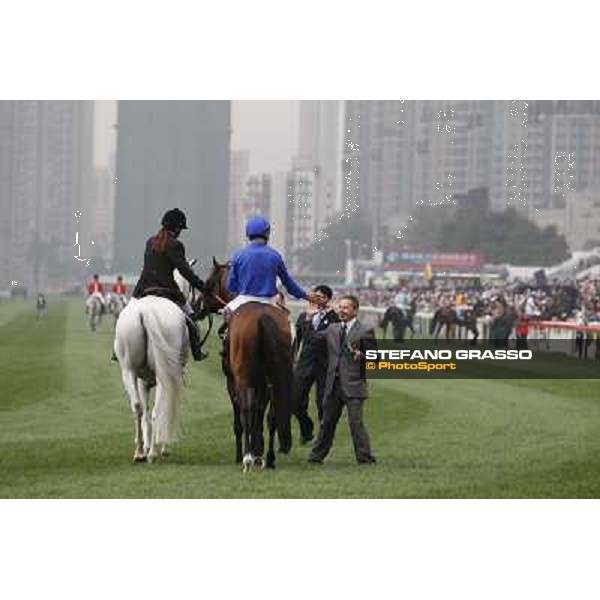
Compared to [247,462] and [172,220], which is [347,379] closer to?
[247,462]

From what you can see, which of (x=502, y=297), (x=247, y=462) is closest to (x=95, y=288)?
(x=247, y=462)

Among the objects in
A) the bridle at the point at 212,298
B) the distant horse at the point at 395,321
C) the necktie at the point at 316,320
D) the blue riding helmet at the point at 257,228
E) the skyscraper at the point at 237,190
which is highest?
the skyscraper at the point at 237,190

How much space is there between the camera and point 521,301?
3181 cm

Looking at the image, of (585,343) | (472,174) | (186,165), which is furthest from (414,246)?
(186,165)

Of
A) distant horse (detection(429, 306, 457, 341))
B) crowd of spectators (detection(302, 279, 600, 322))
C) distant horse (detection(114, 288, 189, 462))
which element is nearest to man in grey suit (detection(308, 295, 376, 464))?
distant horse (detection(114, 288, 189, 462))

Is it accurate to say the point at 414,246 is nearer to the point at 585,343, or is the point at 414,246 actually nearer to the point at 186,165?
the point at 585,343

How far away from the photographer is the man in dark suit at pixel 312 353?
17781 mm

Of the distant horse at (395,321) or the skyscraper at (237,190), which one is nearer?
the skyscraper at (237,190)

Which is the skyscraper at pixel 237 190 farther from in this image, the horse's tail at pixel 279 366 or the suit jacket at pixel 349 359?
the horse's tail at pixel 279 366

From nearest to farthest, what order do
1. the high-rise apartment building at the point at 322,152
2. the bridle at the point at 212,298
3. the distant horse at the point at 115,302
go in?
the bridle at the point at 212,298 → the high-rise apartment building at the point at 322,152 → the distant horse at the point at 115,302

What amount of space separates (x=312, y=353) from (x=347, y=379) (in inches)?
44.8

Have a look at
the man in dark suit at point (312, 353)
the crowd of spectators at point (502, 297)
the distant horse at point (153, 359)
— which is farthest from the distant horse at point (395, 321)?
the distant horse at point (153, 359)

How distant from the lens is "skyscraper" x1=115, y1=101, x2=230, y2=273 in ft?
70.6

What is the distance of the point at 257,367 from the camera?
16344 millimetres
